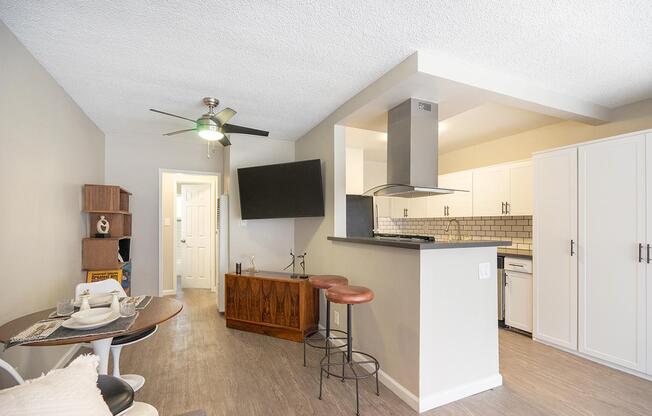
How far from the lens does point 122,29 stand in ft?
6.28

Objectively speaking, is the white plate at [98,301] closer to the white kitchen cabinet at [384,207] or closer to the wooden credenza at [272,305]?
the wooden credenza at [272,305]

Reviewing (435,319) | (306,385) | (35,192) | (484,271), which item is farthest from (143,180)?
(484,271)

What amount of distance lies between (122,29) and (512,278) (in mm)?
4428

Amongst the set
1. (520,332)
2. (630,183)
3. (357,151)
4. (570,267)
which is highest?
(357,151)

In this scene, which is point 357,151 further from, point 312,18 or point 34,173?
point 34,173

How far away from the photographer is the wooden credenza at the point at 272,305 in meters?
3.39

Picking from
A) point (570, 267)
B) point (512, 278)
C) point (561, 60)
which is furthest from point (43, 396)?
point (512, 278)

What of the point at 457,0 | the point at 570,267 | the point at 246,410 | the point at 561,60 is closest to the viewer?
the point at 457,0

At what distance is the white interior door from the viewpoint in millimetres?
6121

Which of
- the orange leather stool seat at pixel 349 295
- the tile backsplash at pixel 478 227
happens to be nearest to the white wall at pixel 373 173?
the tile backsplash at pixel 478 227

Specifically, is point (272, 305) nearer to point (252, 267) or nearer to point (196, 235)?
Answer: point (252, 267)

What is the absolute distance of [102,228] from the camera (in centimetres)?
352

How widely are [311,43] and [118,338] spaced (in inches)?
98.5

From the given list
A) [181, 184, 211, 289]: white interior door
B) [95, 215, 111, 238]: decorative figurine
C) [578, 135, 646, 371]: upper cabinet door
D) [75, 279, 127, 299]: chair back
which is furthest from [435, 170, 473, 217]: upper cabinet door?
[95, 215, 111, 238]: decorative figurine
